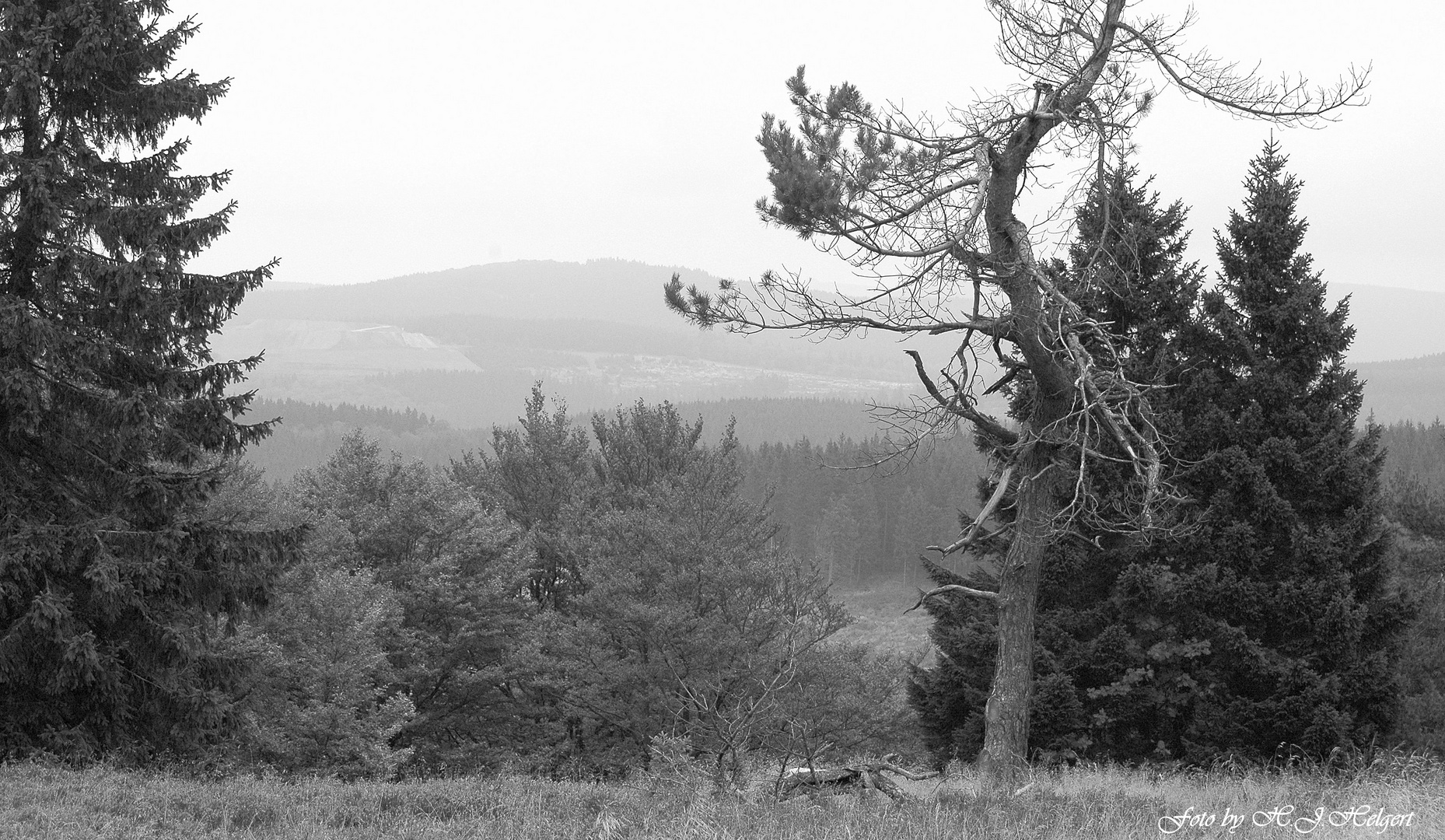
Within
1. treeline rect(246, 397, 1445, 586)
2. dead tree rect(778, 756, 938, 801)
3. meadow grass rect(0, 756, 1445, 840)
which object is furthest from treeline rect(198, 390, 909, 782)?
treeline rect(246, 397, 1445, 586)

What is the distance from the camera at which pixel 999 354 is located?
31.0 ft

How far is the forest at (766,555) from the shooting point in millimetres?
8938

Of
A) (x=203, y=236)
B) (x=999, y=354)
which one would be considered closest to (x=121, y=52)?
(x=203, y=236)

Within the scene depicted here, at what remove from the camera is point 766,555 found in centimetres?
2625

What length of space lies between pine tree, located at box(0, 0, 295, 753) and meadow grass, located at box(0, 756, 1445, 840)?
2132 mm

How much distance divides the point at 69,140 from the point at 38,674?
19.9ft

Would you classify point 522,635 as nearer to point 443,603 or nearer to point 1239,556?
point 443,603

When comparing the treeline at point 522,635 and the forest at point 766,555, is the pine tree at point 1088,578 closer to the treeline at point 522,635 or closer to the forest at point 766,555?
the forest at point 766,555

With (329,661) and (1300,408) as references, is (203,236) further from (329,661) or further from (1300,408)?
(1300,408)

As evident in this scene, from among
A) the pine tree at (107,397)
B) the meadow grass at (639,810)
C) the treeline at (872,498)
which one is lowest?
the treeline at (872,498)

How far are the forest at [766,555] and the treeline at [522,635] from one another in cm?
14

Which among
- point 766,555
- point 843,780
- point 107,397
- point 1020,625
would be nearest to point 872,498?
point 766,555

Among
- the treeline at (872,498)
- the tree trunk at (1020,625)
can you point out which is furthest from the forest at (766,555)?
the treeline at (872,498)

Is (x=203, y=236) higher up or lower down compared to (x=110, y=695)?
higher up
